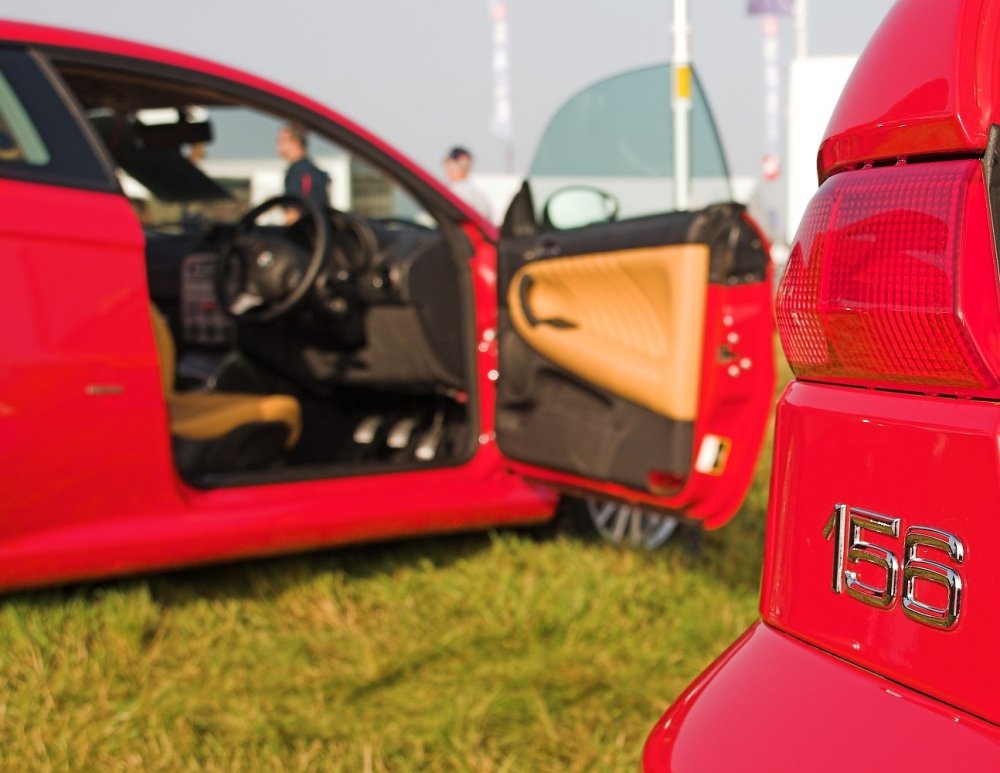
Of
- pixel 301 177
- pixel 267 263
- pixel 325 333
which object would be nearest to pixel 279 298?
pixel 267 263

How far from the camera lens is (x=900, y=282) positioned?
3.02 ft

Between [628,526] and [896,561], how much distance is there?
2.82 metres

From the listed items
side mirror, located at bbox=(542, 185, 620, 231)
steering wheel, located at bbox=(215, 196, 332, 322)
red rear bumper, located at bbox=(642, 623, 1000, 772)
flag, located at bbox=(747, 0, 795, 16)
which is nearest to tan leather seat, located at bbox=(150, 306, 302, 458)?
steering wheel, located at bbox=(215, 196, 332, 322)

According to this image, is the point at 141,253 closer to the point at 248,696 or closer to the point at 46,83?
the point at 46,83

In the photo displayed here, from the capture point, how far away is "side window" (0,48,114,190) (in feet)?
8.48

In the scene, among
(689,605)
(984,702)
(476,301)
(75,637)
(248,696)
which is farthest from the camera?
(476,301)

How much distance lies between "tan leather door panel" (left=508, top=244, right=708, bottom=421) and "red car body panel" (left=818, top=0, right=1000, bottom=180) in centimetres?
157

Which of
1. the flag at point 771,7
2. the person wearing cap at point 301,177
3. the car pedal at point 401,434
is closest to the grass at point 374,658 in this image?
the car pedal at point 401,434

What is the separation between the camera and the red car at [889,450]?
34.4 inches

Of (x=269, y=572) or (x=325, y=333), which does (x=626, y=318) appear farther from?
(x=325, y=333)

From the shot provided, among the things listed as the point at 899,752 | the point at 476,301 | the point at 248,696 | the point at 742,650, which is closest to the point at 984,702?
the point at 899,752

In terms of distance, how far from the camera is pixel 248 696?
2.56 m

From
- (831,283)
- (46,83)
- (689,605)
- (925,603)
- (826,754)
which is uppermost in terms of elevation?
(46,83)

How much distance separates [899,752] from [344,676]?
1.92m
